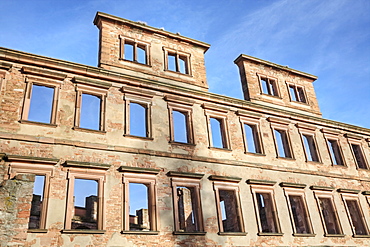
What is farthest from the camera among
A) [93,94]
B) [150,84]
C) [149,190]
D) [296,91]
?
[296,91]

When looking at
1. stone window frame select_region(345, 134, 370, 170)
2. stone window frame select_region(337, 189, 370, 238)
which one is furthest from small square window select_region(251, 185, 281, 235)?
stone window frame select_region(345, 134, 370, 170)

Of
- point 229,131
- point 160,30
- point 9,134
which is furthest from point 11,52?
point 229,131

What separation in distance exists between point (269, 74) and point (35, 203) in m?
14.1

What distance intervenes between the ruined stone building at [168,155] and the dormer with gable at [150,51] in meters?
0.06

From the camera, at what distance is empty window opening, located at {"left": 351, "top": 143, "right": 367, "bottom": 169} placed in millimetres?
20859

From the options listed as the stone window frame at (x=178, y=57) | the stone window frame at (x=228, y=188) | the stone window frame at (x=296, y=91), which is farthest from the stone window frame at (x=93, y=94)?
the stone window frame at (x=296, y=91)

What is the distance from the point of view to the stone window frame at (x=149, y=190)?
41.7 ft

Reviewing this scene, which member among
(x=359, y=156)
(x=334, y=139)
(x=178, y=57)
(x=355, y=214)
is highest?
(x=178, y=57)

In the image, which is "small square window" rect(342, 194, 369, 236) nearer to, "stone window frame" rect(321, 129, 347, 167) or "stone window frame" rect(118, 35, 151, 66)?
"stone window frame" rect(321, 129, 347, 167)

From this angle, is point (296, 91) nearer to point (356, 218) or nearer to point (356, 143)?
point (356, 143)

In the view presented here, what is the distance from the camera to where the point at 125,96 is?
15.0m

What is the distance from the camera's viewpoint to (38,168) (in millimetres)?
11992

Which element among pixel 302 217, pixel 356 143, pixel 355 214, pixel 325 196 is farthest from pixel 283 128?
pixel 355 214

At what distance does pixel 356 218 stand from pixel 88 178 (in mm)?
14029
